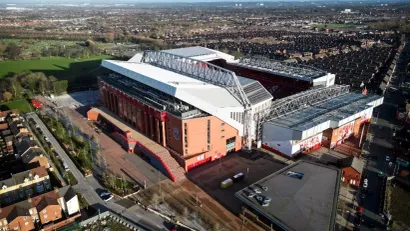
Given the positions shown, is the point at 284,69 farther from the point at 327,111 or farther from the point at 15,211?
the point at 15,211

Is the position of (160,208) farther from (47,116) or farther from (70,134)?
(47,116)

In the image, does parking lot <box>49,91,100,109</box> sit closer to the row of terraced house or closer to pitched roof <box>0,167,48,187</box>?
the row of terraced house

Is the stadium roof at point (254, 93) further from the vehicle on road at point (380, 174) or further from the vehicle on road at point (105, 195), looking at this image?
the vehicle on road at point (105, 195)

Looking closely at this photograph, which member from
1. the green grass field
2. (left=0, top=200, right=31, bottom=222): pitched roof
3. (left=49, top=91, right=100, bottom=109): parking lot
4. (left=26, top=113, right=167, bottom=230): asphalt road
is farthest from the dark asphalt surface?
the green grass field

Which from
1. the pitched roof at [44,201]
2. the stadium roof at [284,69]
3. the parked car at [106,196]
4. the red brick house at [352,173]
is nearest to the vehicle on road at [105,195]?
the parked car at [106,196]

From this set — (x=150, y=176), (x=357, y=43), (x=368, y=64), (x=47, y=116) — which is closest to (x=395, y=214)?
(x=150, y=176)

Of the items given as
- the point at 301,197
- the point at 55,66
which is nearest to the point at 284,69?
the point at 301,197

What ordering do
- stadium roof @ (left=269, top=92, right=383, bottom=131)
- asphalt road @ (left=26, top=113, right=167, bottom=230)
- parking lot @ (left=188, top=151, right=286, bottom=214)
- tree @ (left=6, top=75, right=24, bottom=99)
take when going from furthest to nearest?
1. tree @ (left=6, top=75, right=24, bottom=99)
2. stadium roof @ (left=269, top=92, right=383, bottom=131)
3. parking lot @ (left=188, top=151, right=286, bottom=214)
4. asphalt road @ (left=26, top=113, right=167, bottom=230)
